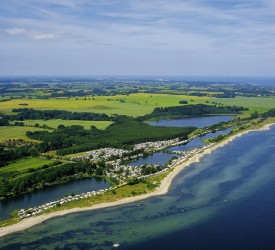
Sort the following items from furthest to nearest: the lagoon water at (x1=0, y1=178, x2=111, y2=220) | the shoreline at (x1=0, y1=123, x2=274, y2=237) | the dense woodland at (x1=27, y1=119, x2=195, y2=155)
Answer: the dense woodland at (x1=27, y1=119, x2=195, y2=155) → the lagoon water at (x1=0, y1=178, x2=111, y2=220) → the shoreline at (x1=0, y1=123, x2=274, y2=237)

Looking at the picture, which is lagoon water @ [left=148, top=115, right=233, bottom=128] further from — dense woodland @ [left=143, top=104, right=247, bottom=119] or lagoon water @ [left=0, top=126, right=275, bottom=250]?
lagoon water @ [left=0, top=126, right=275, bottom=250]

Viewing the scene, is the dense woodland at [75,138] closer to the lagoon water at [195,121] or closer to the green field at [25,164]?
the green field at [25,164]

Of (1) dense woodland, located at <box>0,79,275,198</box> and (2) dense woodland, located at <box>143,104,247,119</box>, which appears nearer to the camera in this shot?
(1) dense woodland, located at <box>0,79,275,198</box>

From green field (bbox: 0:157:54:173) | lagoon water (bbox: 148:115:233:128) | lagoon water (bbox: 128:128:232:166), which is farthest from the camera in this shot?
lagoon water (bbox: 148:115:233:128)

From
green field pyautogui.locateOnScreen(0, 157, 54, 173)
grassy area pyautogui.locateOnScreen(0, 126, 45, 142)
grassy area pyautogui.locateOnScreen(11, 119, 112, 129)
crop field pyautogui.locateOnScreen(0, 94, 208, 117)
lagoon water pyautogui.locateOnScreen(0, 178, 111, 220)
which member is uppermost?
crop field pyautogui.locateOnScreen(0, 94, 208, 117)

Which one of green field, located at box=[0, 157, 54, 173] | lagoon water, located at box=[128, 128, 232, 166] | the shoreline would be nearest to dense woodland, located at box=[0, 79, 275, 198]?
green field, located at box=[0, 157, 54, 173]

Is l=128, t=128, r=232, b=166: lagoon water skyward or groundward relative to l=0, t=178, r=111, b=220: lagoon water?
skyward

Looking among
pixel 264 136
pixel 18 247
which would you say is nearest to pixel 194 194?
pixel 18 247

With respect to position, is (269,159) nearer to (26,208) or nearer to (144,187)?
(144,187)
